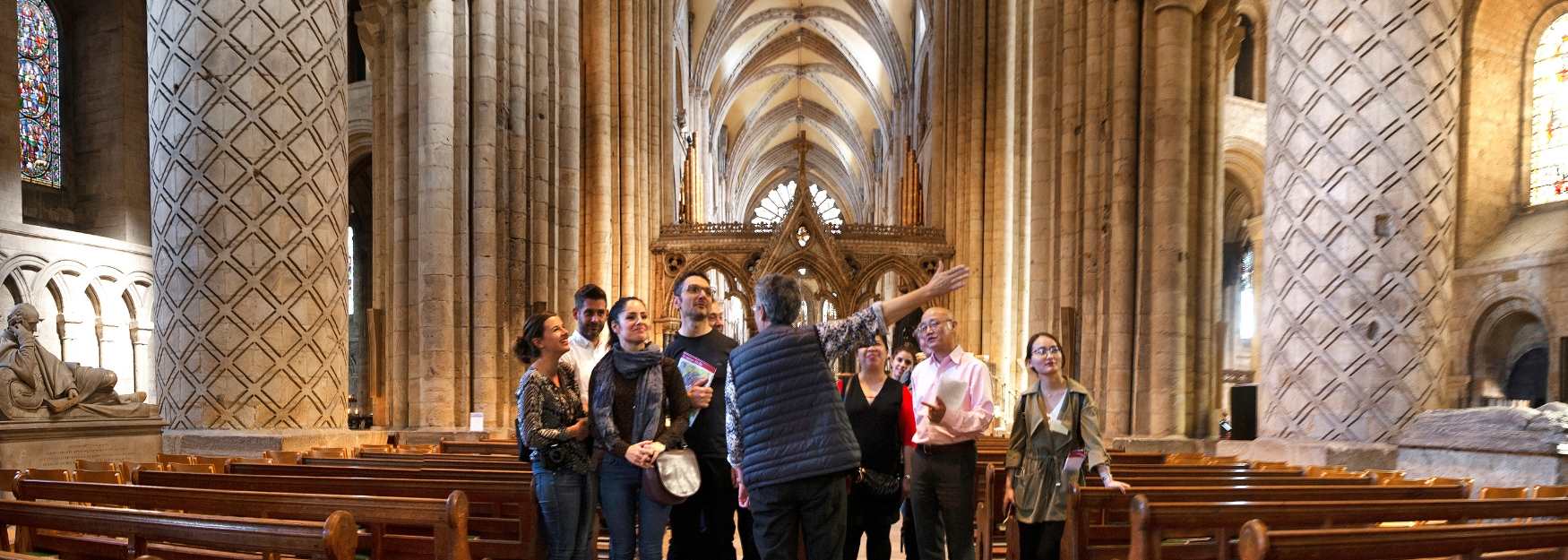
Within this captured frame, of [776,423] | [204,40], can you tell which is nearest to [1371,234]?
[776,423]

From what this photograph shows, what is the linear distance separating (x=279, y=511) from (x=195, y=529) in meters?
0.55

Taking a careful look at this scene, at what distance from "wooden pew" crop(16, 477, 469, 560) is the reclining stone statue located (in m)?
3.45

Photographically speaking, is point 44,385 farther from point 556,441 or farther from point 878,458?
point 878,458

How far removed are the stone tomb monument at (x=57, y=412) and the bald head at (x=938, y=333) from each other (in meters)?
6.18

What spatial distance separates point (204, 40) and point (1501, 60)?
14684 millimetres

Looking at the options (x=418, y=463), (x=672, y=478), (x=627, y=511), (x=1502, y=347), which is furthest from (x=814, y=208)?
(x=672, y=478)

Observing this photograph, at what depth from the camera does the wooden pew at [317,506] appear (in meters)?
3.06

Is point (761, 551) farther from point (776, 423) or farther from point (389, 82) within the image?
point (389, 82)

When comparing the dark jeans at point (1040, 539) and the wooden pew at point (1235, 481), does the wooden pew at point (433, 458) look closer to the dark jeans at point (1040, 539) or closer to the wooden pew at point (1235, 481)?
the dark jeans at point (1040, 539)

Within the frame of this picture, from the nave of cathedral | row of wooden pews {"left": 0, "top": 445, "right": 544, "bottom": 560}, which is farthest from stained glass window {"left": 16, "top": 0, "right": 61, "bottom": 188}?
row of wooden pews {"left": 0, "top": 445, "right": 544, "bottom": 560}

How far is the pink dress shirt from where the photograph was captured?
465 cm

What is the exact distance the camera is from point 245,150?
6.99 metres

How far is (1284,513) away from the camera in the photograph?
11.5ft

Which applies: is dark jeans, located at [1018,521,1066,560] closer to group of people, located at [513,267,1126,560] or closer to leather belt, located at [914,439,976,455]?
group of people, located at [513,267,1126,560]
